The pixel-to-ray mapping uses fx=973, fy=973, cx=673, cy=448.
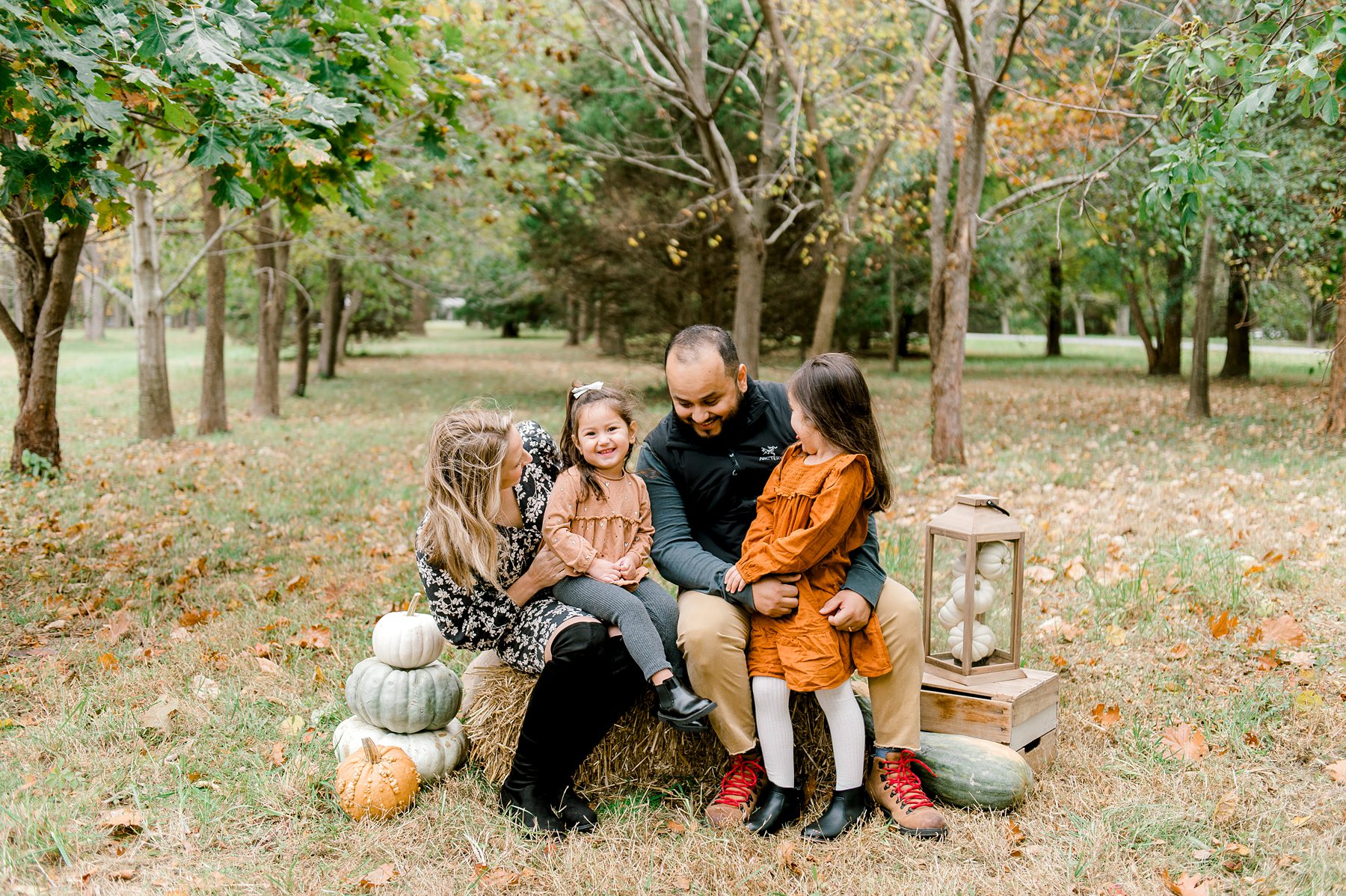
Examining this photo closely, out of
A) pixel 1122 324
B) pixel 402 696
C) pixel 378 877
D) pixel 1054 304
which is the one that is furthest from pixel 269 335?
pixel 1122 324

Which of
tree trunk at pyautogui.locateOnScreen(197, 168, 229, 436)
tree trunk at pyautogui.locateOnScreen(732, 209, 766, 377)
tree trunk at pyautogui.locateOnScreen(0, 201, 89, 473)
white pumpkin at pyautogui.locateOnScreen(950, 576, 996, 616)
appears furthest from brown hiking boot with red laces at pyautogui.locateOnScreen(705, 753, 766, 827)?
tree trunk at pyautogui.locateOnScreen(197, 168, 229, 436)

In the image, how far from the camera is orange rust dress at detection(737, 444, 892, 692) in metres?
2.98

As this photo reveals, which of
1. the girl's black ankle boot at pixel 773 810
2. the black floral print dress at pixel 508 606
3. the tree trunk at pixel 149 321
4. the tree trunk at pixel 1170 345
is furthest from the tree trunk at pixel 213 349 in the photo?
the tree trunk at pixel 1170 345

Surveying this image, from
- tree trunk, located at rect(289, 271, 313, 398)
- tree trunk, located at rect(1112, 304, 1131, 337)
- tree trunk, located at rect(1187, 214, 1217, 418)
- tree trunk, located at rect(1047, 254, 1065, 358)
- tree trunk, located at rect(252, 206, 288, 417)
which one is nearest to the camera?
tree trunk, located at rect(1187, 214, 1217, 418)

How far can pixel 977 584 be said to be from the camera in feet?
10.9

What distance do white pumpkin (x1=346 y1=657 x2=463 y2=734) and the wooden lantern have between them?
1.67 metres

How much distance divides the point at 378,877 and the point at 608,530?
124cm

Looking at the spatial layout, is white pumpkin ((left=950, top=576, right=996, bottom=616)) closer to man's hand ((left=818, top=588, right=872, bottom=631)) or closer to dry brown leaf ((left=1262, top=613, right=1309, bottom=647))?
man's hand ((left=818, top=588, right=872, bottom=631))

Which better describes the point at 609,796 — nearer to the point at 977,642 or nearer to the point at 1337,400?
the point at 977,642

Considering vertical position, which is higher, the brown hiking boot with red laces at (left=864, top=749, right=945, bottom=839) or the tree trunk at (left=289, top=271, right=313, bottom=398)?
the tree trunk at (left=289, top=271, right=313, bottom=398)

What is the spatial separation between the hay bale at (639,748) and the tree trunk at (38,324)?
605 centimetres

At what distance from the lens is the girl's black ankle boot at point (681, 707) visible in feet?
9.46

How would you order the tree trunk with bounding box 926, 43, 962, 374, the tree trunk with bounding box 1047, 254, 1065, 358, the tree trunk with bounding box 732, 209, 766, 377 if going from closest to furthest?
1. the tree trunk with bounding box 926, 43, 962, 374
2. the tree trunk with bounding box 732, 209, 766, 377
3. the tree trunk with bounding box 1047, 254, 1065, 358

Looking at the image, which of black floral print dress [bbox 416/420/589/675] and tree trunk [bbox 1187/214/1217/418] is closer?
black floral print dress [bbox 416/420/589/675]
